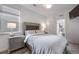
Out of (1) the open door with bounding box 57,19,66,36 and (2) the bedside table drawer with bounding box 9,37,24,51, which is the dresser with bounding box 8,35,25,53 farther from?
(1) the open door with bounding box 57,19,66,36

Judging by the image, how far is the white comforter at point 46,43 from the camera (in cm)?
190

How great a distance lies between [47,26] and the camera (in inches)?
80.1

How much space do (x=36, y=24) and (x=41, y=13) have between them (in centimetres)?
30

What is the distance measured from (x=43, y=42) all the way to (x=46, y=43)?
0.07m

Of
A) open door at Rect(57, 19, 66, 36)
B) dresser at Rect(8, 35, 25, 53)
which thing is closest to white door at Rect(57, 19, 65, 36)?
open door at Rect(57, 19, 66, 36)

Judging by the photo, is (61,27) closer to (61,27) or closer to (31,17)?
(61,27)

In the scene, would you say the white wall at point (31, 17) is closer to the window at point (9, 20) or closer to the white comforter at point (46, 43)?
the window at point (9, 20)

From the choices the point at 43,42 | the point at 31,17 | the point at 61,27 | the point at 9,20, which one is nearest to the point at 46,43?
the point at 43,42

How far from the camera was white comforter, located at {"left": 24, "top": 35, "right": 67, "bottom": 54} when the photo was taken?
190 centimetres

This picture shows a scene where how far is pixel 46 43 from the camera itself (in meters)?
1.92

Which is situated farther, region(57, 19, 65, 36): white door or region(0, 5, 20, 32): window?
region(57, 19, 65, 36): white door
